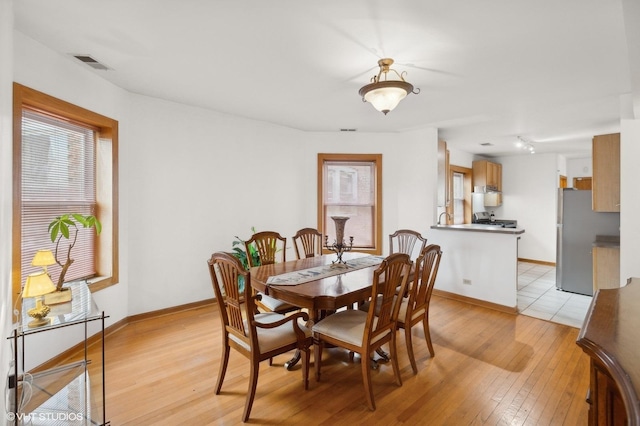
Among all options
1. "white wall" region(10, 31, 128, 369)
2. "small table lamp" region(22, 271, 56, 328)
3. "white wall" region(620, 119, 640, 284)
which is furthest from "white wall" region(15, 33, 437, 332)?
"white wall" region(620, 119, 640, 284)

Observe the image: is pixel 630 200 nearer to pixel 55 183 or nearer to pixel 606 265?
pixel 606 265

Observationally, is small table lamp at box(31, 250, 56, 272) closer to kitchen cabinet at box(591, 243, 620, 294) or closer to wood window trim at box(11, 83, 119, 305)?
wood window trim at box(11, 83, 119, 305)

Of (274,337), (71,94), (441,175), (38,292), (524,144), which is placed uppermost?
(524,144)

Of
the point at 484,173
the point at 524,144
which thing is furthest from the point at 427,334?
the point at 484,173

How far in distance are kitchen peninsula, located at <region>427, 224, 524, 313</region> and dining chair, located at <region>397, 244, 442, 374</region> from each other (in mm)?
1862

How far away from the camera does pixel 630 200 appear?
9.68 feet

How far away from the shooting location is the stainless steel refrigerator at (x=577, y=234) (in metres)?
4.64

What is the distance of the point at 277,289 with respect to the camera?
2232 millimetres

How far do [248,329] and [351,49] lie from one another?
212 cm

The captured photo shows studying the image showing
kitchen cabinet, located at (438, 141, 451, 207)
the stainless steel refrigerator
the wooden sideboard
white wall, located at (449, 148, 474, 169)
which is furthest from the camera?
white wall, located at (449, 148, 474, 169)

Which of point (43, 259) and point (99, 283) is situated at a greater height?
point (43, 259)

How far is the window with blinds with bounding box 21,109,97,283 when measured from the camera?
244cm

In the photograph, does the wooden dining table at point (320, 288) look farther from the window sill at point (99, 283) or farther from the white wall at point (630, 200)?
the white wall at point (630, 200)

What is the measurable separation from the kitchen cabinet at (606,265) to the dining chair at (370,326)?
12.6 ft
